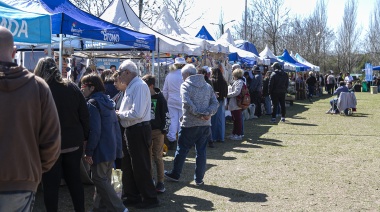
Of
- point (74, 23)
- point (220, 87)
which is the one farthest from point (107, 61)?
point (74, 23)

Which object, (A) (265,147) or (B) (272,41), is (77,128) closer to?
(A) (265,147)

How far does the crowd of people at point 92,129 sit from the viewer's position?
9.21 feet

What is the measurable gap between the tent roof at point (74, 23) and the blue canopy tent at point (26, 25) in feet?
3.21

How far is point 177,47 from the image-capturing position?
11539 millimetres

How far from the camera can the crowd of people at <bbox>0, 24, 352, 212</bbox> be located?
2809mm

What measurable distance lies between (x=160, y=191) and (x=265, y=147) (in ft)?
15.3

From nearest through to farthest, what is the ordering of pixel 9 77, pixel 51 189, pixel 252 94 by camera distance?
pixel 9 77, pixel 51 189, pixel 252 94

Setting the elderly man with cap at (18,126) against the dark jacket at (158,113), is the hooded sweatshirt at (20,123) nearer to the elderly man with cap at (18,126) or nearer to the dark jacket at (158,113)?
the elderly man with cap at (18,126)

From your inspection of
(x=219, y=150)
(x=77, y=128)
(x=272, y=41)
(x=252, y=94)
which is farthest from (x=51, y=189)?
(x=272, y=41)

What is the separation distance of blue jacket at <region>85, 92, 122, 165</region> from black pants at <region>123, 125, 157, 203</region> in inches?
15.8

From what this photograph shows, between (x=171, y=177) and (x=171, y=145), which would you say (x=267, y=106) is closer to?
(x=171, y=145)

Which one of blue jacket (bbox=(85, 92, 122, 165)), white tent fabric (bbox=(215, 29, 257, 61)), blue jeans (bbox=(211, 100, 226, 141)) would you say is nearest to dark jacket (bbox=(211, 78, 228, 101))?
blue jeans (bbox=(211, 100, 226, 141))

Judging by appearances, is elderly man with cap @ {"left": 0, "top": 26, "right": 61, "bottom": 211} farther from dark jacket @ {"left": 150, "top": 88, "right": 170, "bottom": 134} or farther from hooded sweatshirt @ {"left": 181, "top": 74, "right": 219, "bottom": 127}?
hooded sweatshirt @ {"left": 181, "top": 74, "right": 219, "bottom": 127}

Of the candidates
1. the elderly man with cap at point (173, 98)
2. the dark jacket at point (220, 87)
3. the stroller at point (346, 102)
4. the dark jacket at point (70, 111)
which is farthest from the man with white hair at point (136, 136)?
the stroller at point (346, 102)
